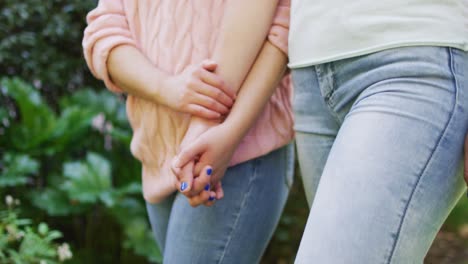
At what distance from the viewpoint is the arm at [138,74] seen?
1.33 metres

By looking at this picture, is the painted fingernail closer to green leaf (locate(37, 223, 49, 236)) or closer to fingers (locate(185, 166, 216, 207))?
fingers (locate(185, 166, 216, 207))

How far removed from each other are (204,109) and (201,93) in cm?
3

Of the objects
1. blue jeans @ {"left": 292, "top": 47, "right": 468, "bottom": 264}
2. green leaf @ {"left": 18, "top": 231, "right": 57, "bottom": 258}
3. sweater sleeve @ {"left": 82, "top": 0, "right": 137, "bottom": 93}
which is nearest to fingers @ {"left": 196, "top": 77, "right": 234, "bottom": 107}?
sweater sleeve @ {"left": 82, "top": 0, "right": 137, "bottom": 93}

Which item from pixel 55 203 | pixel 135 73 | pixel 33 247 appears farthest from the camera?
pixel 55 203

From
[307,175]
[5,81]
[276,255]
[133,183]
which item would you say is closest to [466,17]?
[307,175]

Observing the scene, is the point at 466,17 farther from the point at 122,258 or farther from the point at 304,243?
the point at 122,258

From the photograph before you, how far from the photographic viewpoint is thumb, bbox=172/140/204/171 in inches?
50.3

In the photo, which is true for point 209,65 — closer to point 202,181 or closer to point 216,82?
point 216,82

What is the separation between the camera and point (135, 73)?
139 centimetres

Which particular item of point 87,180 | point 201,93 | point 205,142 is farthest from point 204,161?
point 87,180

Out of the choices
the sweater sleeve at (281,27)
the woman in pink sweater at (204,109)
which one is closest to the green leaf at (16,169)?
the woman in pink sweater at (204,109)

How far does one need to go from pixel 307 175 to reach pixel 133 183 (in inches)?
77.9

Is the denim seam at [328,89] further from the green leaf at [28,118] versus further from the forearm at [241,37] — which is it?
the green leaf at [28,118]

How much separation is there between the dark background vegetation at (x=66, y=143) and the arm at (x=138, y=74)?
1.64 metres
